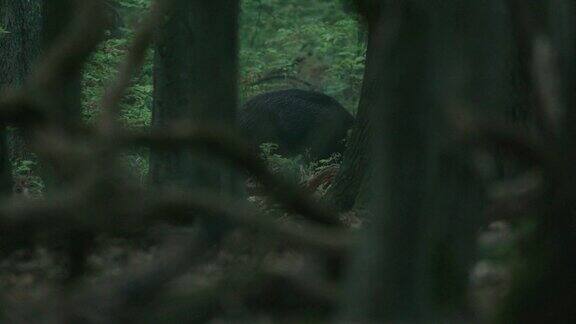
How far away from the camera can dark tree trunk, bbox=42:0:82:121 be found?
599cm

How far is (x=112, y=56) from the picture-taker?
57.6 ft

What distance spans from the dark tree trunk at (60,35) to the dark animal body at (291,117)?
33.9 ft

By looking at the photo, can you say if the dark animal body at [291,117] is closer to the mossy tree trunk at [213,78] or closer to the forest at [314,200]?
the forest at [314,200]

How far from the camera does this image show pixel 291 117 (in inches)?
752

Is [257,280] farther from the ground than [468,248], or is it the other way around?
[468,248]

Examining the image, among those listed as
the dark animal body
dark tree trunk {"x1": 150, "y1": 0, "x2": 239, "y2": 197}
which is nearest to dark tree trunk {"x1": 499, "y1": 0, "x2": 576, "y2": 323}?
dark tree trunk {"x1": 150, "y1": 0, "x2": 239, "y2": 197}

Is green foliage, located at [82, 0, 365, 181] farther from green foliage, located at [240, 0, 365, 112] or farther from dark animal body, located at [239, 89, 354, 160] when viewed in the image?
dark animal body, located at [239, 89, 354, 160]

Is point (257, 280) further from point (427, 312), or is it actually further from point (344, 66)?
point (344, 66)

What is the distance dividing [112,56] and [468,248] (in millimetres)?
13380

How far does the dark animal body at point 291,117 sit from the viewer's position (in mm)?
18828

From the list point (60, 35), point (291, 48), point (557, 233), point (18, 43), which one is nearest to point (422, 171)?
point (557, 233)

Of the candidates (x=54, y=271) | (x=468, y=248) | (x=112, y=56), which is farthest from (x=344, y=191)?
(x=112, y=56)

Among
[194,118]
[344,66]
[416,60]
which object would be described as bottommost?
[344,66]

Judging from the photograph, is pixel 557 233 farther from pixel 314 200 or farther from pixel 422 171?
pixel 314 200
